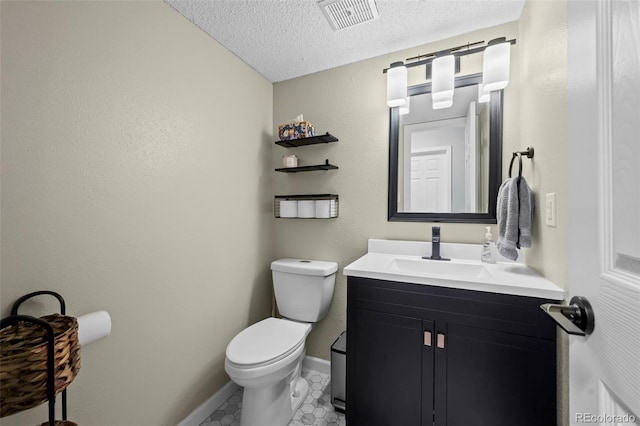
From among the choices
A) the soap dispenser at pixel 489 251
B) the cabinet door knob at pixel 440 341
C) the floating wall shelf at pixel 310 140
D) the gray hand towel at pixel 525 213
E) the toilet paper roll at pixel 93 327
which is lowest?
the cabinet door knob at pixel 440 341

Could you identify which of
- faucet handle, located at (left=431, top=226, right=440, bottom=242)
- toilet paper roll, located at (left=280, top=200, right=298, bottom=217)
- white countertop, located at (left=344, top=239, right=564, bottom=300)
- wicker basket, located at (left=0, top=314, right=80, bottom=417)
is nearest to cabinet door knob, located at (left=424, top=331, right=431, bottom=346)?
white countertop, located at (left=344, top=239, right=564, bottom=300)

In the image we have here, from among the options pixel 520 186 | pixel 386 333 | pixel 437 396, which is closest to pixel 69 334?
pixel 386 333

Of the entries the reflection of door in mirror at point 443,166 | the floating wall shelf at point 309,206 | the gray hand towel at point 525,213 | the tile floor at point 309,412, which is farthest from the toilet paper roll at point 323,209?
the tile floor at point 309,412

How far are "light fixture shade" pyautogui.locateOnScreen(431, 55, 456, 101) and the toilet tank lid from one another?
4.22 ft

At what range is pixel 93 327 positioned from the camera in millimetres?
997

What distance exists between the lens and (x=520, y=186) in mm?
1222

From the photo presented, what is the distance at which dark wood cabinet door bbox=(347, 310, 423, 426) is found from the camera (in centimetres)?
118

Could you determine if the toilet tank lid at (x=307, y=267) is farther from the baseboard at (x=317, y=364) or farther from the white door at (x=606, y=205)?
the white door at (x=606, y=205)

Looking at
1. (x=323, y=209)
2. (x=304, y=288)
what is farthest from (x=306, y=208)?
(x=304, y=288)

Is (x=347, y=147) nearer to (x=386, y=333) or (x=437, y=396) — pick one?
(x=386, y=333)

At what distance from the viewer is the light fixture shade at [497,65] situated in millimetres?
1380

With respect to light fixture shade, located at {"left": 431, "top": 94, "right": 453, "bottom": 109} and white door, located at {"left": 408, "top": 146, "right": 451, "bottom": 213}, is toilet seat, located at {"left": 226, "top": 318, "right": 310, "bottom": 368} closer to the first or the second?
white door, located at {"left": 408, "top": 146, "right": 451, "bottom": 213}

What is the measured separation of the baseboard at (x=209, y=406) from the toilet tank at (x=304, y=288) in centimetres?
57

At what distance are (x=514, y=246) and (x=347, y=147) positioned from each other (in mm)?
1171
